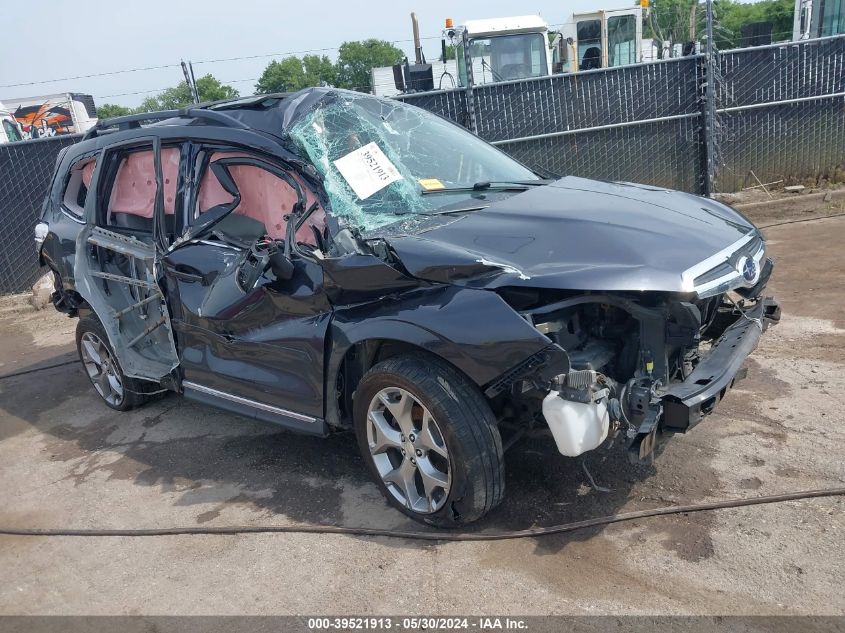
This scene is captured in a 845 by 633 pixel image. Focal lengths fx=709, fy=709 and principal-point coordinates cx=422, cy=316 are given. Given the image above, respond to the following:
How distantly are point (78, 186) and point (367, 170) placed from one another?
2.74m

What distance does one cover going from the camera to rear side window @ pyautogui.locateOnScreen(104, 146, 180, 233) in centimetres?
443

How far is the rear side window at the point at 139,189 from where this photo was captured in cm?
443

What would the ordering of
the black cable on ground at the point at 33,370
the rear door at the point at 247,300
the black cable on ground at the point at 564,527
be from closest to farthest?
the black cable on ground at the point at 564,527
the rear door at the point at 247,300
the black cable on ground at the point at 33,370

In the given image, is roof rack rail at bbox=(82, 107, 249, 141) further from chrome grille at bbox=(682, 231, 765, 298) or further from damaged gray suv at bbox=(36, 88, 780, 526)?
chrome grille at bbox=(682, 231, 765, 298)

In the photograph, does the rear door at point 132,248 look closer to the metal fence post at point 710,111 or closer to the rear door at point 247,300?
the rear door at point 247,300

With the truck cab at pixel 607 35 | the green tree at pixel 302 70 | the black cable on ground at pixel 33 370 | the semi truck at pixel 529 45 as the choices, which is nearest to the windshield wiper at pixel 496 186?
the black cable on ground at pixel 33 370

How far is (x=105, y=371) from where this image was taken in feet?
18.1

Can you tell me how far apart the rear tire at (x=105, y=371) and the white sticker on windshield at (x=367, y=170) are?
8.18ft

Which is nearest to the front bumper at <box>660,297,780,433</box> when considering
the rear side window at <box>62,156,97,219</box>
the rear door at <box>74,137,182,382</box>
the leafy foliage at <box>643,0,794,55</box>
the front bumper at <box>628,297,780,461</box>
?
the front bumper at <box>628,297,780,461</box>

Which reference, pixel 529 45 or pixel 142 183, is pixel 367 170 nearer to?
pixel 142 183

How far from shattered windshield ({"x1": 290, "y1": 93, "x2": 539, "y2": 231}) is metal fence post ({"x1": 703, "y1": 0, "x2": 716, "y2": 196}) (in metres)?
6.13

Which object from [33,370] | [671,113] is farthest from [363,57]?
[33,370]

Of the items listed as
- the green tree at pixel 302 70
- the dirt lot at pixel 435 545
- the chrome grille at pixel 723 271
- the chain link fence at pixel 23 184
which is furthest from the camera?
the green tree at pixel 302 70

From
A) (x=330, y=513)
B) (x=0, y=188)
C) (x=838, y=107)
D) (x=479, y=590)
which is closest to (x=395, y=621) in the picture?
(x=479, y=590)
